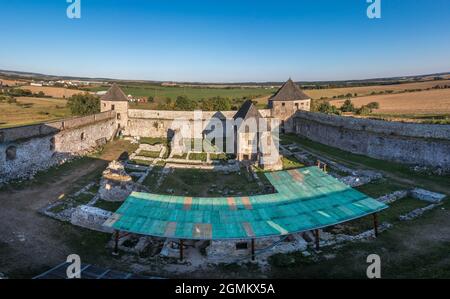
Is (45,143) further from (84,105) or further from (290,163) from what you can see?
(84,105)

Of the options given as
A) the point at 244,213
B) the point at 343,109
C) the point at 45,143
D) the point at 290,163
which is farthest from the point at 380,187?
the point at 343,109

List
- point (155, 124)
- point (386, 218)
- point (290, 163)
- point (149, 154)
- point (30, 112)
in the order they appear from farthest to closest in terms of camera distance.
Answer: point (30, 112), point (155, 124), point (149, 154), point (290, 163), point (386, 218)

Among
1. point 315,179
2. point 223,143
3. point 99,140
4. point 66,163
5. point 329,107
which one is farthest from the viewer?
point 329,107

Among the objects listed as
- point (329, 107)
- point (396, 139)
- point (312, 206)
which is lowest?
point (312, 206)

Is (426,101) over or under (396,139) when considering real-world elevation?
over
